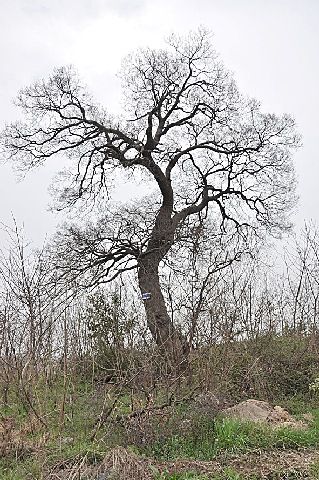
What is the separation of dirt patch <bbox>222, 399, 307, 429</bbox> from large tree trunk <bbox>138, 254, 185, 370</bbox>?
4.06ft

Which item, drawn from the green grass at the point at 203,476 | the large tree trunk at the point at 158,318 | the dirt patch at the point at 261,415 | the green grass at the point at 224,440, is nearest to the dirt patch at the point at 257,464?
the green grass at the point at 203,476

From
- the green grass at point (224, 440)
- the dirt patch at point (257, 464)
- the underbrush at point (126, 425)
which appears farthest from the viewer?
the green grass at point (224, 440)

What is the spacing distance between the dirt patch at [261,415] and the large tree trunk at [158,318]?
1237 millimetres

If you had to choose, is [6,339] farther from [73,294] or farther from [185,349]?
[185,349]

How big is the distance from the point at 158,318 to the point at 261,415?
124 inches

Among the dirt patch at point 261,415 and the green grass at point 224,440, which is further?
the dirt patch at point 261,415

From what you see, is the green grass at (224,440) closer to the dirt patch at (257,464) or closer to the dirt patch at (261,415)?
the dirt patch at (257,464)

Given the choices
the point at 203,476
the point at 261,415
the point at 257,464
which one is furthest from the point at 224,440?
the point at 261,415

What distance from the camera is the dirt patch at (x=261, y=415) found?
351 inches

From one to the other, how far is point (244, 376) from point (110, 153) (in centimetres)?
691

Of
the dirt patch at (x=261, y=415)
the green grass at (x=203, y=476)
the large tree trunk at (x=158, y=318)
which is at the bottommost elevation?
the green grass at (x=203, y=476)

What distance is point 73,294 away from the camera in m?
11.9

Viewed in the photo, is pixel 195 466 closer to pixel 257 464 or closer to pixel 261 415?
pixel 257 464

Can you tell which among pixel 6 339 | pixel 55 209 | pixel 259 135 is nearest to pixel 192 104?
pixel 259 135
